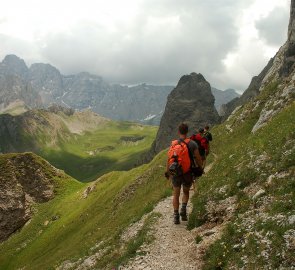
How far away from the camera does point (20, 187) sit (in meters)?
71.8

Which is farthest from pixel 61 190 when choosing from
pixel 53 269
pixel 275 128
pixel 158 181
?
pixel 275 128

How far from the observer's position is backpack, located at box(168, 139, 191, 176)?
1997cm

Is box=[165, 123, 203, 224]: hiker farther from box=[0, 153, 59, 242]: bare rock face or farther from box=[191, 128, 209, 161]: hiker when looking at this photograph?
box=[0, 153, 59, 242]: bare rock face

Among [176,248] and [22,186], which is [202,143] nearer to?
[176,248]

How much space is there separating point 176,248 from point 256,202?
411cm

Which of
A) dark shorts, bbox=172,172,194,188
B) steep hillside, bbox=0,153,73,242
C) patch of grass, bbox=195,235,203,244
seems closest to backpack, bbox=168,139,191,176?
dark shorts, bbox=172,172,194,188

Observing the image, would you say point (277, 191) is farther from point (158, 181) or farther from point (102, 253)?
point (158, 181)

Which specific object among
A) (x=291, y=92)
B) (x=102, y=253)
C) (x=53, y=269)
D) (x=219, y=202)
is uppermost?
(x=291, y=92)

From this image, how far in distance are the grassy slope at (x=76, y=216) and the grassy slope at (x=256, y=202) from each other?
1265 centimetres

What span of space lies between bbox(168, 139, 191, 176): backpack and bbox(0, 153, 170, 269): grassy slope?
51.9 feet

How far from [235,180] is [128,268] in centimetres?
751

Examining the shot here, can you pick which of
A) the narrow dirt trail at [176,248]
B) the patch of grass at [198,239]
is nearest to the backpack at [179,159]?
the narrow dirt trail at [176,248]

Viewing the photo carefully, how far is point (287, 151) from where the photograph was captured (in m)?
21.1

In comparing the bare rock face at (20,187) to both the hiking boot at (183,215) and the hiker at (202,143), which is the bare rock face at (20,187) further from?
the hiking boot at (183,215)
